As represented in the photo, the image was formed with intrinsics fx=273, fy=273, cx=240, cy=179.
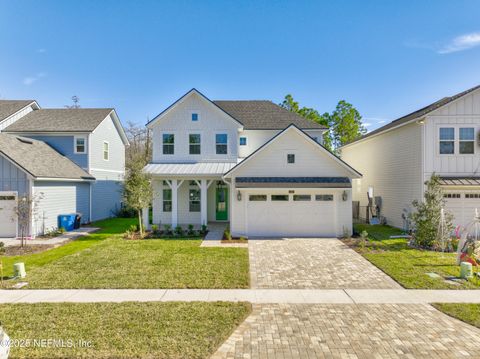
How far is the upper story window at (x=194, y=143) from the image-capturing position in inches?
712

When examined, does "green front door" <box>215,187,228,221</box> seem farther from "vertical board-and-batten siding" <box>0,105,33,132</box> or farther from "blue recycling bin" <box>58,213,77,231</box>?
"vertical board-and-batten siding" <box>0,105,33,132</box>

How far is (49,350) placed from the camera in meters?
4.88

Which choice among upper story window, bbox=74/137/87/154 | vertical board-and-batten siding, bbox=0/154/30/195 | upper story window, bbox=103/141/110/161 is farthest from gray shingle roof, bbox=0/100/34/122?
vertical board-and-batten siding, bbox=0/154/30/195

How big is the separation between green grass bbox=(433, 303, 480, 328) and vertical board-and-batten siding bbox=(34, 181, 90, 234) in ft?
58.5

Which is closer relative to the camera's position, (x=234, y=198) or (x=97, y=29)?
(x=234, y=198)

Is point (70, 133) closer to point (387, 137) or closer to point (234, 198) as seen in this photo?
point (234, 198)

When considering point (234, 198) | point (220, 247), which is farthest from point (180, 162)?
point (220, 247)

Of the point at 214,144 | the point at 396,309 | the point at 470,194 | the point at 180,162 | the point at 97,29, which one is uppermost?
the point at 97,29

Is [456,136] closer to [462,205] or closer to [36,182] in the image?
[462,205]

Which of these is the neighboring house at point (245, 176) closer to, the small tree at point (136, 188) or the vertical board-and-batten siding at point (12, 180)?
the small tree at point (136, 188)

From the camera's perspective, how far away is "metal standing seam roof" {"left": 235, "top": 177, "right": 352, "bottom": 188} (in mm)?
14086

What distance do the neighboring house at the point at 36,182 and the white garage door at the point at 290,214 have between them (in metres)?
11.3

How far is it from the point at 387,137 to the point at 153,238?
1629 centimetres

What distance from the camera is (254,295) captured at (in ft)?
24.1
